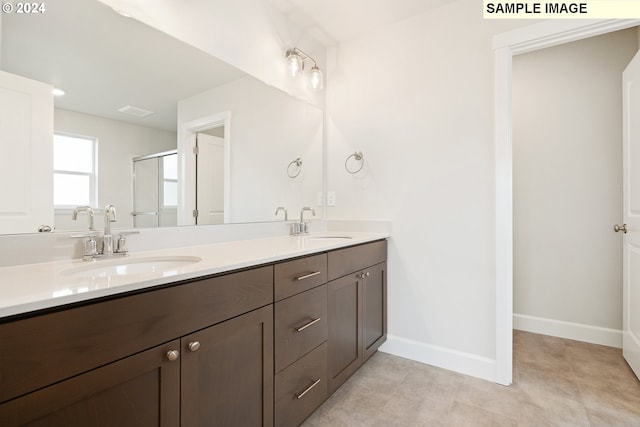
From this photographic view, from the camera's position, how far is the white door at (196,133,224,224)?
65.6 inches

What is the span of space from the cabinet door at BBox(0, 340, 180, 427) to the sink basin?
27 centimetres

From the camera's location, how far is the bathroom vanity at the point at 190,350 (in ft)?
2.14

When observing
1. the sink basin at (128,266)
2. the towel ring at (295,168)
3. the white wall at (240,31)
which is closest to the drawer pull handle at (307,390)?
the sink basin at (128,266)

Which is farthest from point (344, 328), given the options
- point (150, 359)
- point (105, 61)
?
point (105, 61)

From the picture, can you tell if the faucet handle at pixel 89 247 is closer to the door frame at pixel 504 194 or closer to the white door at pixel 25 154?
the white door at pixel 25 154

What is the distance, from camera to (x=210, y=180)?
171 centimetres

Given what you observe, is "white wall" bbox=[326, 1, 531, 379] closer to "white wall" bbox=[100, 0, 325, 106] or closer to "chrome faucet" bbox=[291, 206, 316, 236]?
"chrome faucet" bbox=[291, 206, 316, 236]

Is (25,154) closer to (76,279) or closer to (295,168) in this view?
(76,279)

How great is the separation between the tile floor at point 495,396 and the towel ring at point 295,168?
1426mm

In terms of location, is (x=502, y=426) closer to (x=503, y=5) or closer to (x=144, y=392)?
(x=144, y=392)

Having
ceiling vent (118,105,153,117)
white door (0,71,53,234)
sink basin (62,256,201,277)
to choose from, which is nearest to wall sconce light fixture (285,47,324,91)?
ceiling vent (118,105,153,117)

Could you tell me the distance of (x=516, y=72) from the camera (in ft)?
8.80

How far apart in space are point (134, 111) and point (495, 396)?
238cm

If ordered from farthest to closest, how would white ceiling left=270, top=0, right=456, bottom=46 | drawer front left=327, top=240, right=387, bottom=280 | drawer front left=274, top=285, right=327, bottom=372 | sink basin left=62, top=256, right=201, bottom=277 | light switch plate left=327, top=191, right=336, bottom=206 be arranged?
light switch plate left=327, top=191, right=336, bottom=206 → white ceiling left=270, top=0, right=456, bottom=46 → drawer front left=327, top=240, right=387, bottom=280 → drawer front left=274, top=285, right=327, bottom=372 → sink basin left=62, top=256, right=201, bottom=277
